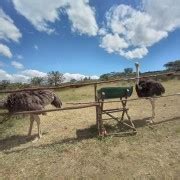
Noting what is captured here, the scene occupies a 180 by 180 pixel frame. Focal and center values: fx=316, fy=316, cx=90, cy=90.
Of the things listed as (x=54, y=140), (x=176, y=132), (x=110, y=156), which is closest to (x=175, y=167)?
(x=110, y=156)

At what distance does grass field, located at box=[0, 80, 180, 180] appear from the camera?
6887 millimetres

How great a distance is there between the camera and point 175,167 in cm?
689

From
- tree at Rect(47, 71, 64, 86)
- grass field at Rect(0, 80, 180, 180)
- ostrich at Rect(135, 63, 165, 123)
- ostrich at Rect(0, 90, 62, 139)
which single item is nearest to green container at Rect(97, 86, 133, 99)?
grass field at Rect(0, 80, 180, 180)

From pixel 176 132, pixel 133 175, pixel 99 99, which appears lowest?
pixel 133 175

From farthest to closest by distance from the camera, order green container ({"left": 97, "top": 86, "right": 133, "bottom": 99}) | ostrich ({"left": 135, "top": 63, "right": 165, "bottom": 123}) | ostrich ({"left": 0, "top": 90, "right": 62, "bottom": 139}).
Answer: ostrich ({"left": 135, "top": 63, "right": 165, "bottom": 123}), ostrich ({"left": 0, "top": 90, "right": 62, "bottom": 139}), green container ({"left": 97, "top": 86, "right": 133, "bottom": 99})

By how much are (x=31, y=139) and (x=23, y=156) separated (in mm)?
1415

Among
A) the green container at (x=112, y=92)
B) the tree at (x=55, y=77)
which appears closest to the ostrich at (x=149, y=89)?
the green container at (x=112, y=92)

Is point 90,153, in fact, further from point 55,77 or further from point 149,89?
point 55,77

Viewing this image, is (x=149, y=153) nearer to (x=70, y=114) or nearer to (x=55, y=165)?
(x=55, y=165)

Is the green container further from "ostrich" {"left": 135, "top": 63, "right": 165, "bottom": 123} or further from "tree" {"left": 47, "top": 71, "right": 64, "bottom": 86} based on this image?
"tree" {"left": 47, "top": 71, "right": 64, "bottom": 86}

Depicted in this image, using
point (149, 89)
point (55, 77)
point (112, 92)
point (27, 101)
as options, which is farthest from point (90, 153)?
point (55, 77)

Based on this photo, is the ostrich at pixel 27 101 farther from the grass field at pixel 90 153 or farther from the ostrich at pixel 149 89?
the ostrich at pixel 149 89

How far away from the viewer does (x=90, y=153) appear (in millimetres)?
7809

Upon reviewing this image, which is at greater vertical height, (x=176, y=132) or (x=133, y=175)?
(x=176, y=132)
